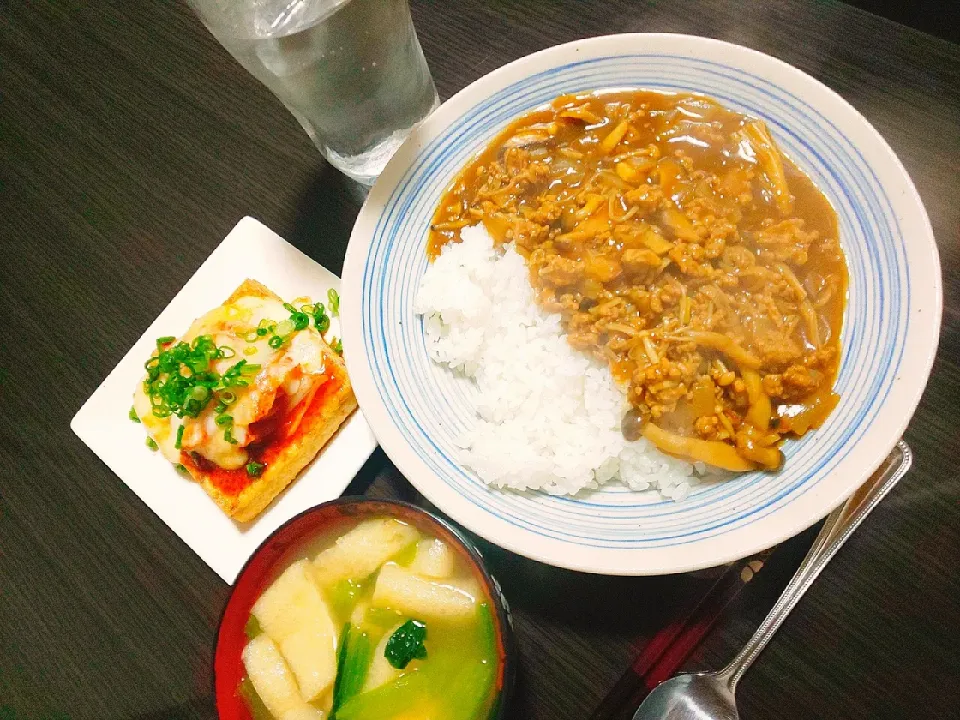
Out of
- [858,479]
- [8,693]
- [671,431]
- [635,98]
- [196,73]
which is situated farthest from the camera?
[196,73]

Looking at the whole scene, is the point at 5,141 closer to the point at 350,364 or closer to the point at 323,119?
the point at 323,119

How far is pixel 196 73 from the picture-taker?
9.87ft

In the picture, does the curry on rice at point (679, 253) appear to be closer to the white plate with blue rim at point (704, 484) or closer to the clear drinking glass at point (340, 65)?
the white plate with blue rim at point (704, 484)

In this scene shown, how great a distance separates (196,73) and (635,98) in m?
1.89

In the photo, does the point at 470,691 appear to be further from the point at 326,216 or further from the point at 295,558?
the point at 326,216

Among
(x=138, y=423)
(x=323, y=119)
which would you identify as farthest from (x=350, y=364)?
(x=138, y=423)

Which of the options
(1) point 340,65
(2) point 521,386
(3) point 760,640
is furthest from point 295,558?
(1) point 340,65

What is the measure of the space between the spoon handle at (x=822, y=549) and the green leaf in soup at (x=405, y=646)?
86 centimetres

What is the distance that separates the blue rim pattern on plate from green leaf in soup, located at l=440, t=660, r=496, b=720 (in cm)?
43

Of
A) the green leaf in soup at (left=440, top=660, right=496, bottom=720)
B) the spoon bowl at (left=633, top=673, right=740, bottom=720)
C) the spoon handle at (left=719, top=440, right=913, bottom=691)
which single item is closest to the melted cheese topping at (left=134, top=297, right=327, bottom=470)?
the green leaf in soup at (left=440, top=660, right=496, bottom=720)

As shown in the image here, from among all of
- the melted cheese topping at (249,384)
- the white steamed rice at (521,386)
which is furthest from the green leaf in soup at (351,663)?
the melted cheese topping at (249,384)

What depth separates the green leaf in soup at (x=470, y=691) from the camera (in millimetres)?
1957

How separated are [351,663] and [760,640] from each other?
3.85ft

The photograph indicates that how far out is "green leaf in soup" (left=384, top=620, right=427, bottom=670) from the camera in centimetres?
201
